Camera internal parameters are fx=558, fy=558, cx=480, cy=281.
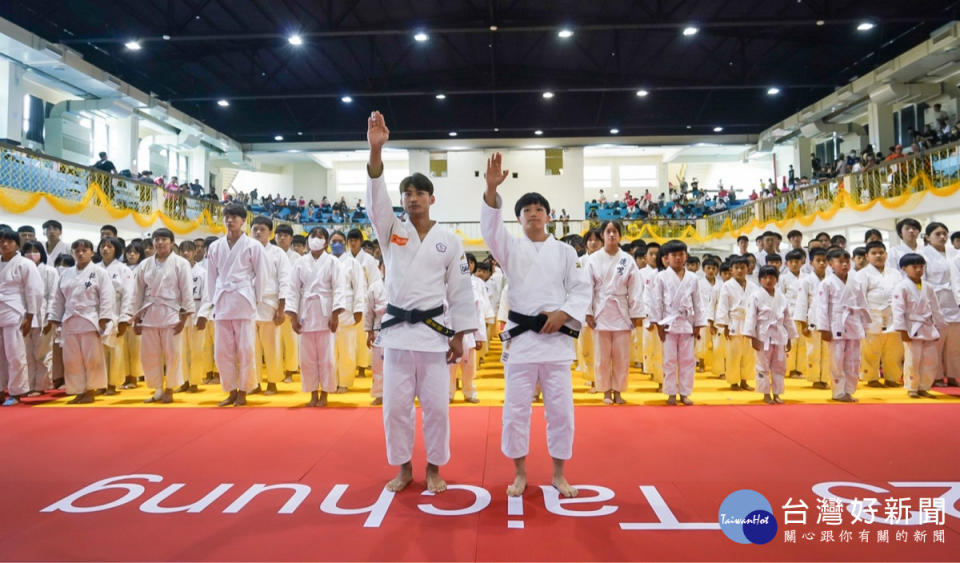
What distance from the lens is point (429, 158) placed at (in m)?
22.0

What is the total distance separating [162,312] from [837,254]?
6221 millimetres

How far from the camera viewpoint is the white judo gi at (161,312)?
16.8 ft

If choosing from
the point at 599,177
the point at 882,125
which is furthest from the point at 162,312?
the point at 599,177

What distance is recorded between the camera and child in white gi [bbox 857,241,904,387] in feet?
19.2

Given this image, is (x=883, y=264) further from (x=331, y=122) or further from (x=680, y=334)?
(x=331, y=122)

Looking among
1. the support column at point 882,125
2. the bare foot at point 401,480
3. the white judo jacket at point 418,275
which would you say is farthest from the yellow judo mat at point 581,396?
the support column at point 882,125

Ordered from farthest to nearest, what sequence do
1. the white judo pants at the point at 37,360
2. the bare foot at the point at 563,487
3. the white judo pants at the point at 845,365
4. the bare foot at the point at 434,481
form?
the white judo pants at the point at 37,360 → the white judo pants at the point at 845,365 → the bare foot at the point at 434,481 → the bare foot at the point at 563,487

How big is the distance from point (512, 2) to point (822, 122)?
1122 cm

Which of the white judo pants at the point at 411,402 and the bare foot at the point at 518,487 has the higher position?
the white judo pants at the point at 411,402

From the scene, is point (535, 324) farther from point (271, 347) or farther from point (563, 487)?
point (271, 347)

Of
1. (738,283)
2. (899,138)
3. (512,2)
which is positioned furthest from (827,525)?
(899,138)

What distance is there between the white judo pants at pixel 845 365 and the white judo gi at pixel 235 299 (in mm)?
5122

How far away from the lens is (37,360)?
549 cm

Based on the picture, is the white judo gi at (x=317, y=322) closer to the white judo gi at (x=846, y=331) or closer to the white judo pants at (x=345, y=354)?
the white judo pants at (x=345, y=354)
